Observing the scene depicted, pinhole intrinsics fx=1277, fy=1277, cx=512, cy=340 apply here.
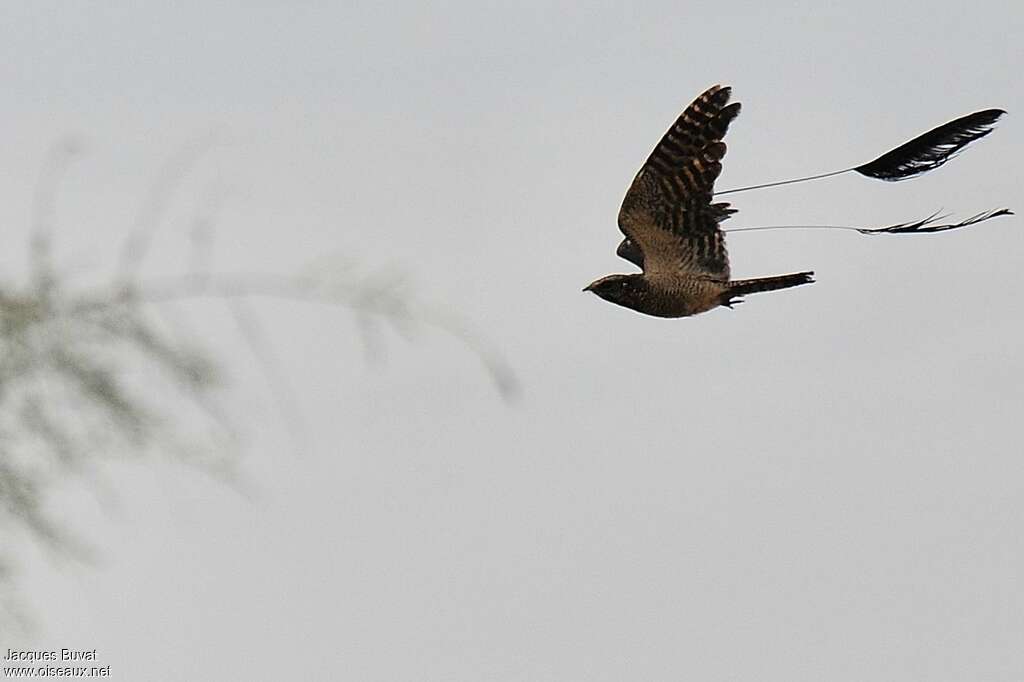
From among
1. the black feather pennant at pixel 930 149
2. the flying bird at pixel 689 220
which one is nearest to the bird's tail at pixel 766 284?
the flying bird at pixel 689 220

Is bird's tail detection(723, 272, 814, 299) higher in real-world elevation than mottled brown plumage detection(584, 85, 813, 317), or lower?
lower

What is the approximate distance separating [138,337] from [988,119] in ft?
3.79

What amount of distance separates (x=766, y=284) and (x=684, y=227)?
7.1 inches

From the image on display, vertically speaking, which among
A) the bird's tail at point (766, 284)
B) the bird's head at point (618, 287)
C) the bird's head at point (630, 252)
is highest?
the bird's head at point (630, 252)

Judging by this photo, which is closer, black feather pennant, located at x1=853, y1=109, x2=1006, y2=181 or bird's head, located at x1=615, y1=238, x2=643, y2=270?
black feather pennant, located at x1=853, y1=109, x2=1006, y2=181

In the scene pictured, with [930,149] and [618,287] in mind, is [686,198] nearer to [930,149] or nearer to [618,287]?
[618,287]

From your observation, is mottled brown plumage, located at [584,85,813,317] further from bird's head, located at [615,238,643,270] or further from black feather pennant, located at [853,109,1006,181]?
black feather pennant, located at [853,109,1006,181]

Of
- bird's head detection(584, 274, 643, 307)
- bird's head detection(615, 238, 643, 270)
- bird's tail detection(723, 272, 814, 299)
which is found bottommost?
bird's tail detection(723, 272, 814, 299)

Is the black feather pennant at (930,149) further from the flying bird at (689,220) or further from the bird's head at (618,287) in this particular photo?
the bird's head at (618,287)

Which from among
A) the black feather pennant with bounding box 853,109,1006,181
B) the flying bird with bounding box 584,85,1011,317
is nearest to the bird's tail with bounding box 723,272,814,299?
the flying bird with bounding box 584,85,1011,317

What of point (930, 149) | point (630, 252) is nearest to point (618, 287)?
point (630, 252)

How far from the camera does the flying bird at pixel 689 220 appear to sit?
173 cm

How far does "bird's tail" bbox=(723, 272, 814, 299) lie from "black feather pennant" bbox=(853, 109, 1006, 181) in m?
0.19

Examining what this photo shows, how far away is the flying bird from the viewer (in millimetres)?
1727
